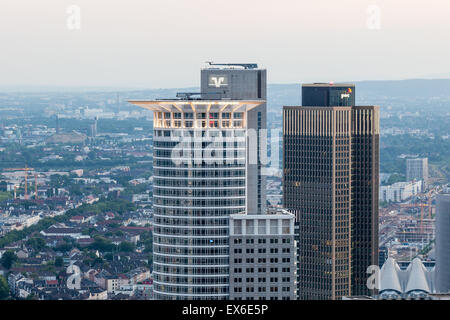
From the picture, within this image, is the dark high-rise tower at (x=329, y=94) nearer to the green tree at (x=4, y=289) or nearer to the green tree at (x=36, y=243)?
the green tree at (x=4, y=289)

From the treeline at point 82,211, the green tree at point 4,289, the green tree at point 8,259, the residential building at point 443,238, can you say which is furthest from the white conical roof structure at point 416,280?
the treeline at point 82,211

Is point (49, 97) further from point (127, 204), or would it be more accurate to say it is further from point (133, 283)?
point (133, 283)

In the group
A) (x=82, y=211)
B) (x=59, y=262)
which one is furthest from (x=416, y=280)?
(x=82, y=211)

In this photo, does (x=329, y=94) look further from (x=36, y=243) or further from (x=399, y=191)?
(x=36, y=243)

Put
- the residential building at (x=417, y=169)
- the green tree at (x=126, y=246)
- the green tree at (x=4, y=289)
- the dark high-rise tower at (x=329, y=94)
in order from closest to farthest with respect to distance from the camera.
Result: 1. the dark high-rise tower at (x=329, y=94)
2. the green tree at (x=4, y=289)
3. the green tree at (x=126, y=246)
4. the residential building at (x=417, y=169)

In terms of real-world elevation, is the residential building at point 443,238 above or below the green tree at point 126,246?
above

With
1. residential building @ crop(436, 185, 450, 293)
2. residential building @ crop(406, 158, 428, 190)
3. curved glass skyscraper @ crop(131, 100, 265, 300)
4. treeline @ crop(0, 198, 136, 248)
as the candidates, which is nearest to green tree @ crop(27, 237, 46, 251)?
treeline @ crop(0, 198, 136, 248)
